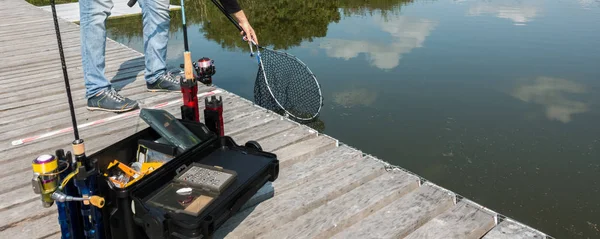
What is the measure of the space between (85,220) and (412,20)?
30.8 ft

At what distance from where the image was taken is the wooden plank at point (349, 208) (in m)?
2.28

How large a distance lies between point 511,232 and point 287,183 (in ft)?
3.68

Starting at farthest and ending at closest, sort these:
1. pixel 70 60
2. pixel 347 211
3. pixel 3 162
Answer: pixel 70 60
pixel 3 162
pixel 347 211

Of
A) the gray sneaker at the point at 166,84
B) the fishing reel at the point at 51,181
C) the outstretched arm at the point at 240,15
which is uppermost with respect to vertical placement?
the outstretched arm at the point at 240,15

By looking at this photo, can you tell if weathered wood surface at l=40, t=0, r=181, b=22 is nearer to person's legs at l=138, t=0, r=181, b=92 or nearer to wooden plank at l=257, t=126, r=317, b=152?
person's legs at l=138, t=0, r=181, b=92

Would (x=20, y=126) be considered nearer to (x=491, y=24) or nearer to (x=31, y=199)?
(x=31, y=199)

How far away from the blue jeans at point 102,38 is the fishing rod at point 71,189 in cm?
188

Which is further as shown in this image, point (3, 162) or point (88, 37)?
point (88, 37)

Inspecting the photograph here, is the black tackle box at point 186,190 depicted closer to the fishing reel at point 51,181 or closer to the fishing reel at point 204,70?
the fishing reel at point 51,181

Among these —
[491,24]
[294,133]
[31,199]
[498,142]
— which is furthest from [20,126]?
[491,24]

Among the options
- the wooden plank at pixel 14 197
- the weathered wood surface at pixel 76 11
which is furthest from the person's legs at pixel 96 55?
the weathered wood surface at pixel 76 11

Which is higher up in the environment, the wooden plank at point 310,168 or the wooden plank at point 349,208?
the wooden plank at point 310,168

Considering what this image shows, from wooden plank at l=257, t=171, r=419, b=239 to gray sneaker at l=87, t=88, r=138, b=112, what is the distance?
1972 mm

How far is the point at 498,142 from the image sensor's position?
4617 millimetres
